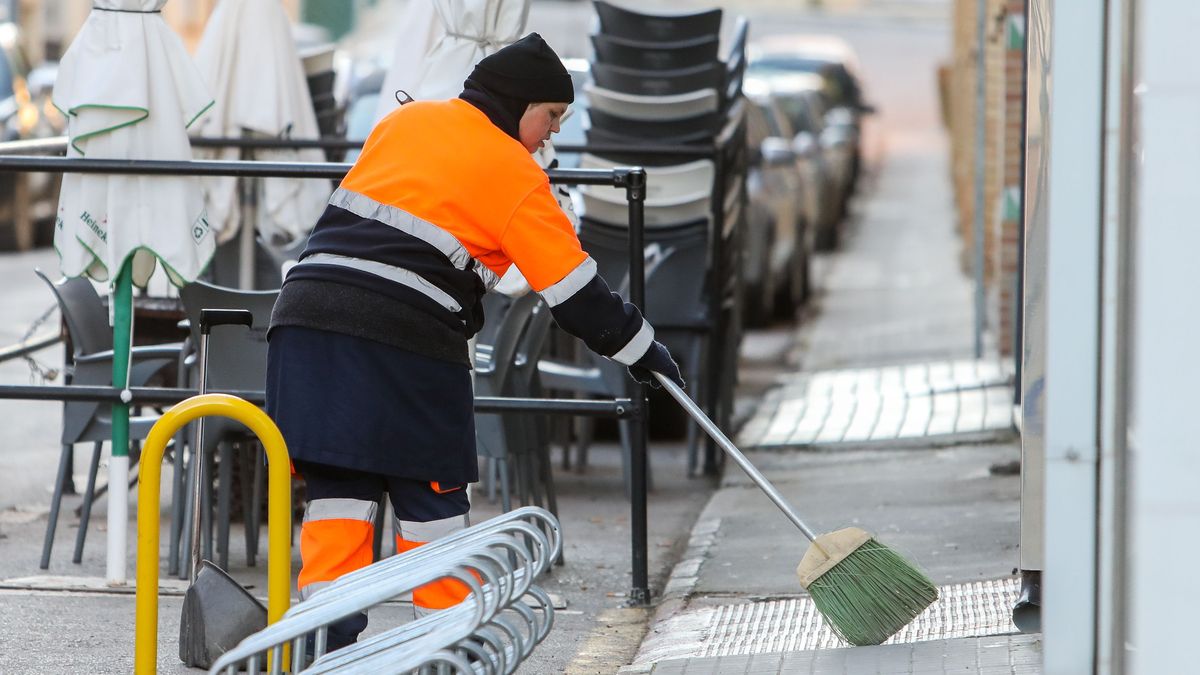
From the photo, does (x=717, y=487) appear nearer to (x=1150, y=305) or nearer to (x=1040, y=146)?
(x=1040, y=146)

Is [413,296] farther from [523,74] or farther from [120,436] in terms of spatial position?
[120,436]

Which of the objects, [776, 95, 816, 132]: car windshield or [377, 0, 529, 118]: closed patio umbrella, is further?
[776, 95, 816, 132]: car windshield

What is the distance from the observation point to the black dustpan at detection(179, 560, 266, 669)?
438cm

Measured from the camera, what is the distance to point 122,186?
18.9 feet

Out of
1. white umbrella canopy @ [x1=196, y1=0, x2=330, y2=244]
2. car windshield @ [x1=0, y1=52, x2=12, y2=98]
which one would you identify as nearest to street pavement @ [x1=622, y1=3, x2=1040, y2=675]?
white umbrella canopy @ [x1=196, y1=0, x2=330, y2=244]

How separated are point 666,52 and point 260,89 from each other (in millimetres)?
1921

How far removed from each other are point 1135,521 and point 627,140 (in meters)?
5.29

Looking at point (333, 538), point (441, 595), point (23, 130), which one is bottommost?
point (441, 595)

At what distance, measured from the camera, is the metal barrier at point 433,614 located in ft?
11.5

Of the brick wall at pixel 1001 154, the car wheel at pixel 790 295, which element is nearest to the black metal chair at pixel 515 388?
the brick wall at pixel 1001 154

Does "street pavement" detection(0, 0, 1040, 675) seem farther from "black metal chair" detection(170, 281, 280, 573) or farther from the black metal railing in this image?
the black metal railing

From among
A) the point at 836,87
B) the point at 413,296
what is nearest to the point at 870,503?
the point at 413,296

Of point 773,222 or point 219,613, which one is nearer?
point 219,613

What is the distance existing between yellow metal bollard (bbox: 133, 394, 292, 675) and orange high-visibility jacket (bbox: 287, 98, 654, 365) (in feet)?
1.56
